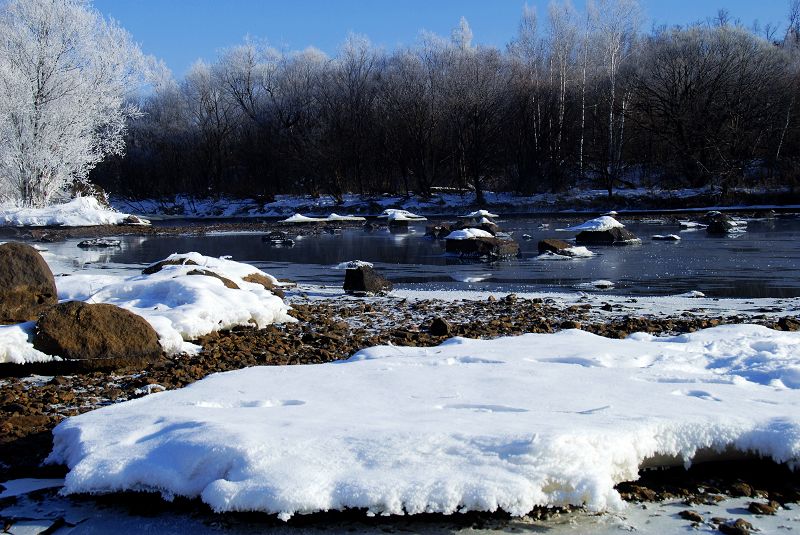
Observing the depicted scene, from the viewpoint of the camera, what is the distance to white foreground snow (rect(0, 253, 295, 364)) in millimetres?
6489

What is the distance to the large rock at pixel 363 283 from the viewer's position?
1184 cm

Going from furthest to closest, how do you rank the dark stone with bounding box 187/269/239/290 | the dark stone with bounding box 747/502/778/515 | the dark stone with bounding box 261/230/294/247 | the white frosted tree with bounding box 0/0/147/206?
the white frosted tree with bounding box 0/0/147/206 < the dark stone with bounding box 261/230/294/247 < the dark stone with bounding box 187/269/239/290 < the dark stone with bounding box 747/502/778/515

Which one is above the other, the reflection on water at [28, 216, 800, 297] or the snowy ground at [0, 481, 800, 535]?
the snowy ground at [0, 481, 800, 535]

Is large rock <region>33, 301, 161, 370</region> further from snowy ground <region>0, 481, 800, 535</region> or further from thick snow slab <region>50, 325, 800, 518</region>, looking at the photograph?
snowy ground <region>0, 481, 800, 535</region>

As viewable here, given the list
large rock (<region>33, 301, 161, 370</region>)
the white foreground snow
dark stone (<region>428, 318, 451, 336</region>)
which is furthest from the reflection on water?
Result: large rock (<region>33, 301, 161, 370</region>)

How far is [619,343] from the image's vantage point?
6.14 meters

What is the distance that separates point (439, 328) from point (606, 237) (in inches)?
600

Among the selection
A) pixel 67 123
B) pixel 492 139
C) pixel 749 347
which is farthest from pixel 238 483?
pixel 492 139

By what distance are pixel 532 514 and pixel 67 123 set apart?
110 feet

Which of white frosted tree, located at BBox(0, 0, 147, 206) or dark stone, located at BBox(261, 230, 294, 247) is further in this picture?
white frosted tree, located at BBox(0, 0, 147, 206)

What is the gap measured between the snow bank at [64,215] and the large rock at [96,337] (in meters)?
28.6

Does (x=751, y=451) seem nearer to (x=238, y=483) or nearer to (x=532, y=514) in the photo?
(x=532, y=514)

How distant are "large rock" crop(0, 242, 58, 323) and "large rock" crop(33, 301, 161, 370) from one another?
1163mm

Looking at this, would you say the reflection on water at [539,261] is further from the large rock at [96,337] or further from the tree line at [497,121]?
the tree line at [497,121]
